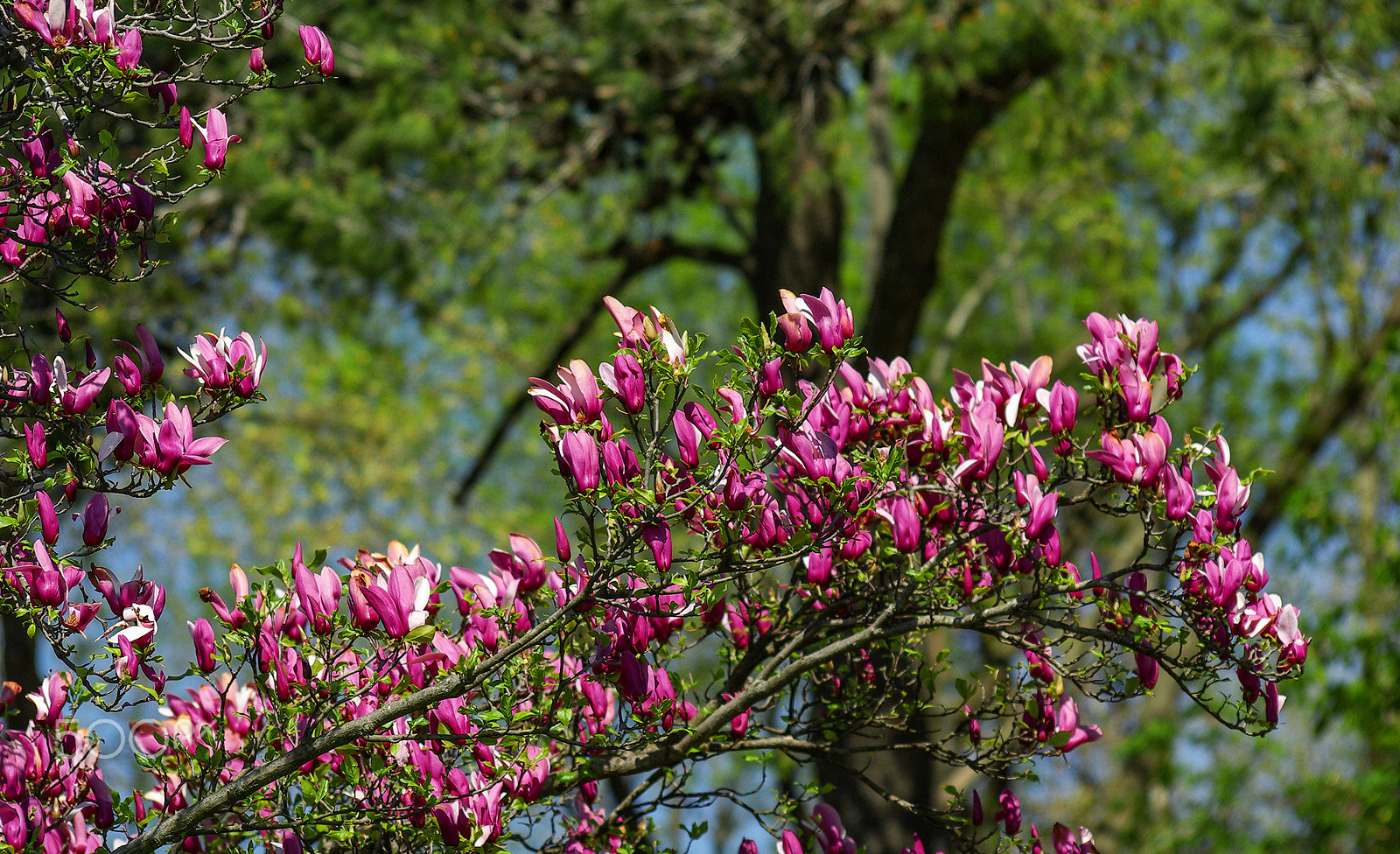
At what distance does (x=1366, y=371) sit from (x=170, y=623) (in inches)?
557

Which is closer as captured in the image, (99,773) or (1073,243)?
(99,773)

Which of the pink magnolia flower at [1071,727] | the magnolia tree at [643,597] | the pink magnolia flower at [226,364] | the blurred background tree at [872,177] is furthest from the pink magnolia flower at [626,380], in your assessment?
the blurred background tree at [872,177]

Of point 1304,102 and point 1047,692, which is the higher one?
point 1304,102

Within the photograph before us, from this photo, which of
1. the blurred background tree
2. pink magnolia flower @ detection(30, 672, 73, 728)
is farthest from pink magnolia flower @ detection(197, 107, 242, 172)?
the blurred background tree

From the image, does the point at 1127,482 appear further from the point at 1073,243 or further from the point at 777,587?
the point at 1073,243

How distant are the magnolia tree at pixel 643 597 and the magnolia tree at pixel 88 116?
245mm

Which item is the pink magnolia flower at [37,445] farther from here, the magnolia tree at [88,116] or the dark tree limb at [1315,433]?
the dark tree limb at [1315,433]

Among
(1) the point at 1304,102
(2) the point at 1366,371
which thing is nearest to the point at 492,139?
(1) the point at 1304,102

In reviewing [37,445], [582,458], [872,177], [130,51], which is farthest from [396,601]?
[872,177]

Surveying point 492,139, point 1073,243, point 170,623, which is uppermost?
point 1073,243

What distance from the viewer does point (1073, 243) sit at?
1471 centimetres

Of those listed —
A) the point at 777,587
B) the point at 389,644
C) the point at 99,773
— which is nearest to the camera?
the point at 389,644

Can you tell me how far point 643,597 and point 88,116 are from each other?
58.2 inches

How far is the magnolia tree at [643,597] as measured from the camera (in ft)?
6.89
